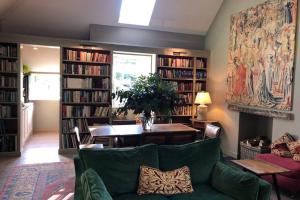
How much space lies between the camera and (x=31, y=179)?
388 cm

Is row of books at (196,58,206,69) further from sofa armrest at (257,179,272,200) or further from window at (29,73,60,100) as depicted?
sofa armrest at (257,179,272,200)

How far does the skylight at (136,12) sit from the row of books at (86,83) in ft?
4.84

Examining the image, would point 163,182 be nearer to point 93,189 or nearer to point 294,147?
point 93,189

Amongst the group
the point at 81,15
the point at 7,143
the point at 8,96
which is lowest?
the point at 7,143

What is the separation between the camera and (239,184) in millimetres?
2254

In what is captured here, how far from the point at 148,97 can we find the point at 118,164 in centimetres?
167

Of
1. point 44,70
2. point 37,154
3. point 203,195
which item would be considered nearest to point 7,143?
point 37,154

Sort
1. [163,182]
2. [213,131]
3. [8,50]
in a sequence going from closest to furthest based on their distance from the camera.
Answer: [163,182] < [213,131] < [8,50]

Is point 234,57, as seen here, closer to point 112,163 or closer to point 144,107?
point 144,107

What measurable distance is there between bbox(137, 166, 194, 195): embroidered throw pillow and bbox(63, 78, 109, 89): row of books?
11.6 feet

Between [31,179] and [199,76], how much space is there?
4322 mm

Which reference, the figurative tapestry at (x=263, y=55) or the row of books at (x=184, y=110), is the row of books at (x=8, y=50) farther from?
the figurative tapestry at (x=263, y=55)

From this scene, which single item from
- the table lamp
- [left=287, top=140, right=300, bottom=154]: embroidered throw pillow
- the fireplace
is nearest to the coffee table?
[left=287, top=140, right=300, bottom=154]: embroidered throw pillow

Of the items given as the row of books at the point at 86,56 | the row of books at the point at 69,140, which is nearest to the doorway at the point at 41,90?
the row of books at the point at 69,140
